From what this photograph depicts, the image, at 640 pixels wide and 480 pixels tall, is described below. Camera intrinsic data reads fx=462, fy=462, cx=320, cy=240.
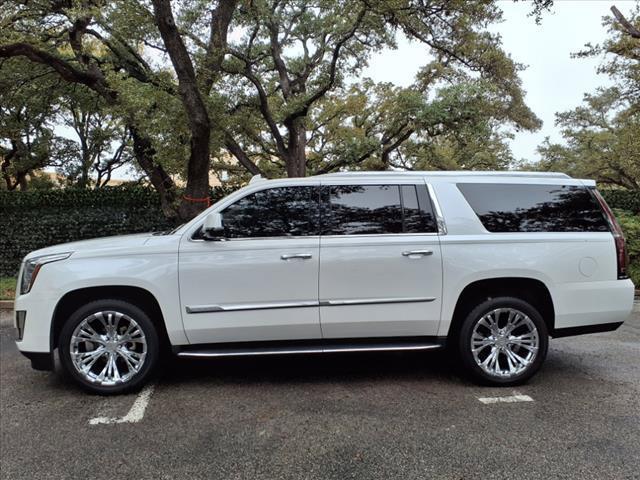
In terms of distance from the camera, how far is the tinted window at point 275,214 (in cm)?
402

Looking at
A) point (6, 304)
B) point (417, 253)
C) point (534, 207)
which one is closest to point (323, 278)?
point (417, 253)

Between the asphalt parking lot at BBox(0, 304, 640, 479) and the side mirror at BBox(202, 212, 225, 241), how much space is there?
1328 mm

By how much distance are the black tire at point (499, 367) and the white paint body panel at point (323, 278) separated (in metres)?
0.19

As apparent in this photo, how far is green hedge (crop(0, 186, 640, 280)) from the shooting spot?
10555 millimetres

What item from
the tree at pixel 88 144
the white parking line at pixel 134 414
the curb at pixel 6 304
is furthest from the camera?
the tree at pixel 88 144

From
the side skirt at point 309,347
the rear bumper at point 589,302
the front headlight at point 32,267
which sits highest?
the front headlight at point 32,267

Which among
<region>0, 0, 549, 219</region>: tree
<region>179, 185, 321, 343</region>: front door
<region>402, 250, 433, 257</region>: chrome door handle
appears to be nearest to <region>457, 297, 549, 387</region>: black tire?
<region>402, 250, 433, 257</region>: chrome door handle

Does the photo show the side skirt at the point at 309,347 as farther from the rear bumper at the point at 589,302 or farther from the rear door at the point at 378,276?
the rear bumper at the point at 589,302

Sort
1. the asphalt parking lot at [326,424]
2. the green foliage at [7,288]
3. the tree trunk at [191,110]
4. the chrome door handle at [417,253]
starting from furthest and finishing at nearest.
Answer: the green foliage at [7,288], the tree trunk at [191,110], the chrome door handle at [417,253], the asphalt parking lot at [326,424]

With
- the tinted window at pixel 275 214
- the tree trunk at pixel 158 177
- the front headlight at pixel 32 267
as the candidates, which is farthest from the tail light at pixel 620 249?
the tree trunk at pixel 158 177

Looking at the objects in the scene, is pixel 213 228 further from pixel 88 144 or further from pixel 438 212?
pixel 88 144

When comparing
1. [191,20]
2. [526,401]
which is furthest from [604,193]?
[191,20]

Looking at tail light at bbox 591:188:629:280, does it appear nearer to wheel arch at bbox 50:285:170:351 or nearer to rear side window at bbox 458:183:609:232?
rear side window at bbox 458:183:609:232

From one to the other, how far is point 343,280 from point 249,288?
0.79 meters
